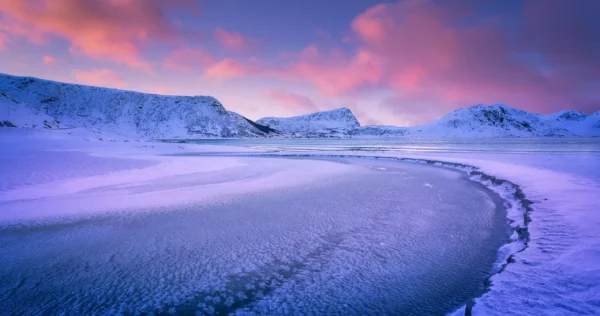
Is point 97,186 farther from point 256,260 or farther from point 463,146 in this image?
point 463,146

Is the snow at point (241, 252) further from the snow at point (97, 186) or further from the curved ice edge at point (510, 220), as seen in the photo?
the curved ice edge at point (510, 220)

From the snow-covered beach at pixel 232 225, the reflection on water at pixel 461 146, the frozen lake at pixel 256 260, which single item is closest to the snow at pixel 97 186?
the snow-covered beach at pixel 232 225

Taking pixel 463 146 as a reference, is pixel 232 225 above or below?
below

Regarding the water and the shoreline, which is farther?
the water

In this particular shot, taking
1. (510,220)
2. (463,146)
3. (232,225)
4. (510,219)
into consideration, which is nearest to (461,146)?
(463,146)

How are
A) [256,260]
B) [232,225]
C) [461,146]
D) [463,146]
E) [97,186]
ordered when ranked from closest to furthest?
1. [256,260]
2. [232,225]
3. [97,186]
4. [463,146]
5. [461,146]

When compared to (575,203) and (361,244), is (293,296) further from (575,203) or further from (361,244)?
→ (575,203)

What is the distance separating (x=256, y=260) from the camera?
5504 mm

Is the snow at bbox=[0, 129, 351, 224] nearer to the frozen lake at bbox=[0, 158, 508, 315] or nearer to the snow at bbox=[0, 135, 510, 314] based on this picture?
the snow at bbox=[0, 135, 510, 314]

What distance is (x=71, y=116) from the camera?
628 feet

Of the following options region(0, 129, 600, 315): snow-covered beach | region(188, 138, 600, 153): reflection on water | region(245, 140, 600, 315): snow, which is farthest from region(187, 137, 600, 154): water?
region(245, 140, 600, 315): snow

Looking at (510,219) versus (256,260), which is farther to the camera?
(510,219)

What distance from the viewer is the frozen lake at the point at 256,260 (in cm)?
412

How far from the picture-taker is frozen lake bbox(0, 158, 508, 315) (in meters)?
4.12
